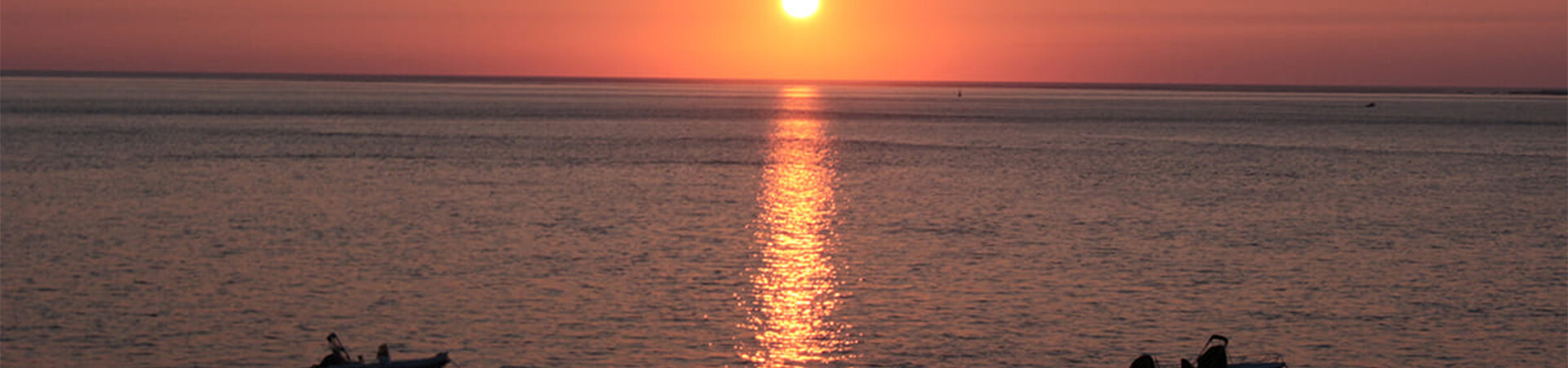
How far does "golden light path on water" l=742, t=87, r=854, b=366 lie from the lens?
2423 cm

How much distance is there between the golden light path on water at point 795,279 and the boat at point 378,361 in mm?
4356

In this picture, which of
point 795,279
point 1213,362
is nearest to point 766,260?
point 795,279

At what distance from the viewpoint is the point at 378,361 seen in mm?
21500

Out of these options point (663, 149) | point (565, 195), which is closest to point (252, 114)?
point (663, 149)

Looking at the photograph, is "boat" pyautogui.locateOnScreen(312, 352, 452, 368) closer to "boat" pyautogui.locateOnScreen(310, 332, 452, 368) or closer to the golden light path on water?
"boat" pyautogui.locateOnScreen(310, 332, 452, 368)

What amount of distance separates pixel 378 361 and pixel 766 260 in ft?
46.0

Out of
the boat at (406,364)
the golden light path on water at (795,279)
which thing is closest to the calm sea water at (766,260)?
the golden light path on water at (795,279)

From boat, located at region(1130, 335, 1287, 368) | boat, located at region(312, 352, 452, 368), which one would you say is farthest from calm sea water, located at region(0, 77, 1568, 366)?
boat, located at region(1130, 335, 1287, 368)

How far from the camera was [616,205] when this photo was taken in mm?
49000

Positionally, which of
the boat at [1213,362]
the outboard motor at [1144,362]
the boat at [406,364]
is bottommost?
the boat at [406,364]

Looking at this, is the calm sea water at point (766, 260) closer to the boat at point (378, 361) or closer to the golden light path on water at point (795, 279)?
the golden light path on water at point (795, 279)

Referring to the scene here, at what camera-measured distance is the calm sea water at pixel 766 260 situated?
971 inches

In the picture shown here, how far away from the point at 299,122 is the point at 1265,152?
73078mm

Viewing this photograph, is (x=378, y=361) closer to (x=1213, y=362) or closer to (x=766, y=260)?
(x=1213, y=362)
